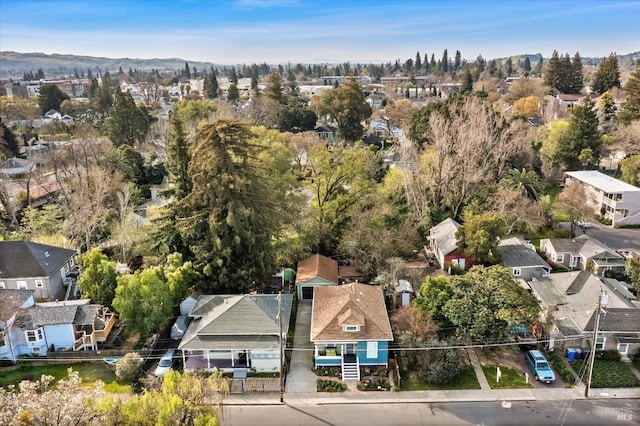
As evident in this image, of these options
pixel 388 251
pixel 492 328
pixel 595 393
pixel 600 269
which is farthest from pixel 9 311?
pixel 600 269

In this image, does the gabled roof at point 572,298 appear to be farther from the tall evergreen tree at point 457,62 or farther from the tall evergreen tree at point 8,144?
the tall evergreen tree at point 457,62

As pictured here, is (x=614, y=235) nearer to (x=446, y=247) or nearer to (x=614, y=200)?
(x=614, y=200)

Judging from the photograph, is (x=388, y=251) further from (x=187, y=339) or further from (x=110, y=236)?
(x=110, y=236)

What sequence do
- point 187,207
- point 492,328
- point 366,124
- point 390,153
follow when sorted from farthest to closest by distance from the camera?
point 366,124
point 390,153
point 187,207
point 492,328

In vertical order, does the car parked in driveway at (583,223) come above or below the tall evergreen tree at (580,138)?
below

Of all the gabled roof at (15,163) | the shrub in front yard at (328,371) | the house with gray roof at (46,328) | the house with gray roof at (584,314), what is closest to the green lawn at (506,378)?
the house with gray roof at (584,314)

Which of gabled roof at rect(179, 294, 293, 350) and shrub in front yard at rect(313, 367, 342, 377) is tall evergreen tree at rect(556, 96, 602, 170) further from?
shrub in front yard at rect(313, 367, 342, 377)
